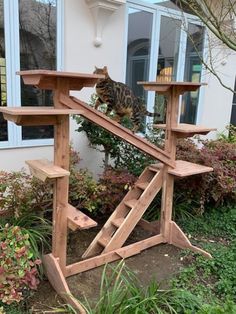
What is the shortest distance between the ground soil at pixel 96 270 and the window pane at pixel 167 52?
225 centimetres

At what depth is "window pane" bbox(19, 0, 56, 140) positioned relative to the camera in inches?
139

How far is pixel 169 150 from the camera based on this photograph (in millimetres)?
2918

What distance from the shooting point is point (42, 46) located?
3701mm

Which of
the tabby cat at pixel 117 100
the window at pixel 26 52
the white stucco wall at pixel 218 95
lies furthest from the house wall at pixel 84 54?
the white stucco wall at pixel 218 95

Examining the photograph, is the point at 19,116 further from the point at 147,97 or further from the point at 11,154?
the point at 147,97

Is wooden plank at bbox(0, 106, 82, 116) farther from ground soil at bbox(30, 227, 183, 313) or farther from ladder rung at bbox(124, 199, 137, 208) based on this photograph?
ground soil at bbox(30, 227, 183, 313)

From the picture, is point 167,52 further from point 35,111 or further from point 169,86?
point 35,111

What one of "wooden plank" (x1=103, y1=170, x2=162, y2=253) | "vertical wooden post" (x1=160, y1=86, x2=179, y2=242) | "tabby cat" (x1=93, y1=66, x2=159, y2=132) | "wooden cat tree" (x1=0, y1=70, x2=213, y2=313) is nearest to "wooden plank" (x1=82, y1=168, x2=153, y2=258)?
"wooden cat tree" (x1=0, y1=70, x2=213, y2=313)

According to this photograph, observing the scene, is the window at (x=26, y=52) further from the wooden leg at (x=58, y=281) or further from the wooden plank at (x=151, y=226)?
the wooden leg at (x=58, y=281)

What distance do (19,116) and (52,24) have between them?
2.26m

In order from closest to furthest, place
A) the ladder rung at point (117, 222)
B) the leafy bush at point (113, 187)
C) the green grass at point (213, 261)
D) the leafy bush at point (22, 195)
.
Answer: the green grass at point (213, 261)
the leafy bush at point (22, 195)
the ladder rung at point (117, 222)
the leafy bush at point (113, 187)

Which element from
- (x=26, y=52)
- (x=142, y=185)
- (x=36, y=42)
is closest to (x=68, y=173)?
(x=142, y=185)

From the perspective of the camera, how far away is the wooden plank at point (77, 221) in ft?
7.00

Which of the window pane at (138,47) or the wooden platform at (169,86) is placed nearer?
the wooden platform at (169,86)
